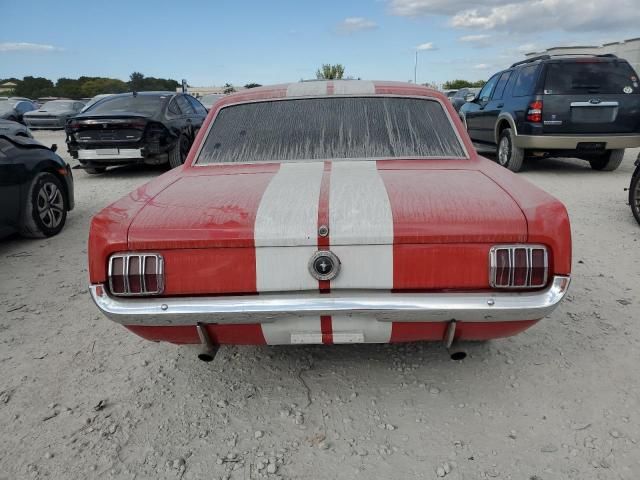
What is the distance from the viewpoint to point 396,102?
9.64ft

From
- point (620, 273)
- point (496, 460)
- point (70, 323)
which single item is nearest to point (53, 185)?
point (70, 323)

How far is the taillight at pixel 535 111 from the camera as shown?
24.6 feet

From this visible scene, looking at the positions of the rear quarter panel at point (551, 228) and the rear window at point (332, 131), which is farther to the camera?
the rear window at point (332, 131)

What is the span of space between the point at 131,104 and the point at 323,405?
26.3ft

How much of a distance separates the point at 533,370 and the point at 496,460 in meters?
0.76

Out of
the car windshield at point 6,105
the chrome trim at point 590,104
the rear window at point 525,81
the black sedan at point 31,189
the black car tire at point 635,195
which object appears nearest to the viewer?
the black sedan at point 31,189

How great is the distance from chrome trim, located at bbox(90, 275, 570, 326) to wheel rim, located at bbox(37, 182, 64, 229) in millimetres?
3687

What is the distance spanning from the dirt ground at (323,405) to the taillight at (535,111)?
4.89 m

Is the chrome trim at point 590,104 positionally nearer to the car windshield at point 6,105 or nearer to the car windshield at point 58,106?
the car windshield at point 58,106

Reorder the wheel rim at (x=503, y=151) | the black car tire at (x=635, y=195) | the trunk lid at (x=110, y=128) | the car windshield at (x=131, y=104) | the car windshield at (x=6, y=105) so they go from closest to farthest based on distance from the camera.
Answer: the black car tire at (x=635, y=195) < the trunk lid at (x=110, y=128) < the wheel rim at (x=503, y=151) < the car windshield at (x=131, y=104) < the car windshield at (x=6, y=105)

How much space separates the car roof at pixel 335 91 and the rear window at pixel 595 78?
→ 17.8ft

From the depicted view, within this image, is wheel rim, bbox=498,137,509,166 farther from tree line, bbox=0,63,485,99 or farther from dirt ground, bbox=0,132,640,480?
tree line, bbox=0,63,485,99

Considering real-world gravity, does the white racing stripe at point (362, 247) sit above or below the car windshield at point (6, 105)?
above

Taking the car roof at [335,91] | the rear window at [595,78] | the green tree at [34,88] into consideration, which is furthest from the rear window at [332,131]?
the green tree at [34,88]
